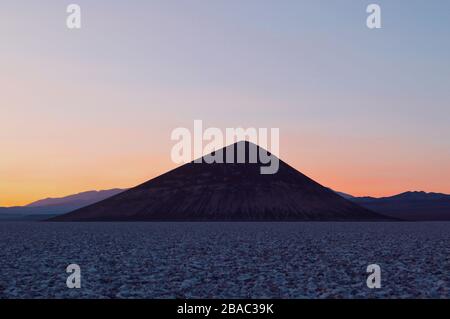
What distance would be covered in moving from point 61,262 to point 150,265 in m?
5.40

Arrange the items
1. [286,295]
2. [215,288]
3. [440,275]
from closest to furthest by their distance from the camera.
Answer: [286,295] → [215,288] → [440,275]

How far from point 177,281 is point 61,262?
435 inches

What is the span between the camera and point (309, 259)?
117 ft

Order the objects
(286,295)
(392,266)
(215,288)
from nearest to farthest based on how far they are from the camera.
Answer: (286,295), (215,288), (392,266)

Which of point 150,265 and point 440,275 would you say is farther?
point 150,265

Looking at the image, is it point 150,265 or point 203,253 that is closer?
point 150,265

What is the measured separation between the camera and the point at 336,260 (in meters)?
34.8
